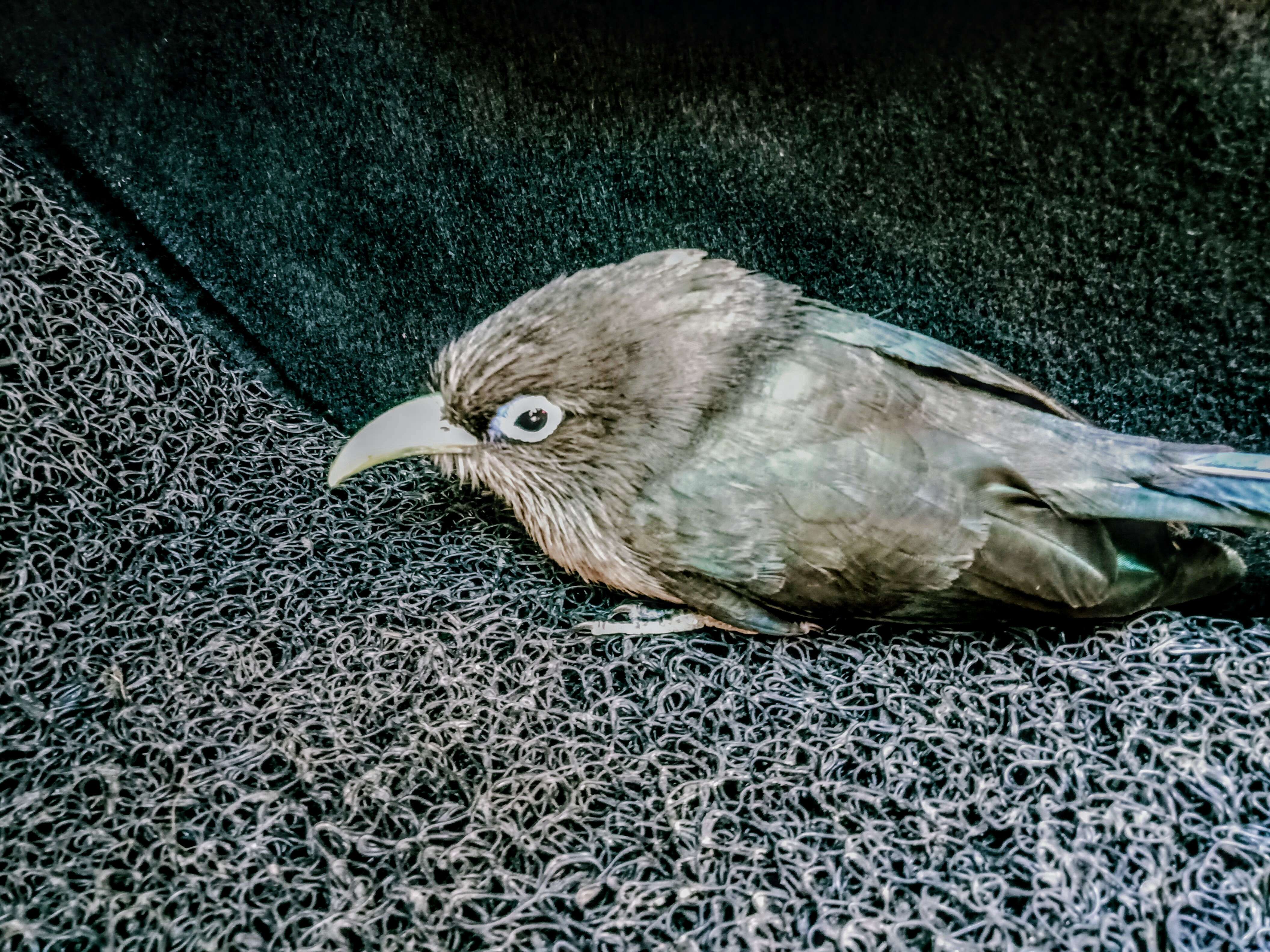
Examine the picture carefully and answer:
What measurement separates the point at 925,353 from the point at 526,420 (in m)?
0.64

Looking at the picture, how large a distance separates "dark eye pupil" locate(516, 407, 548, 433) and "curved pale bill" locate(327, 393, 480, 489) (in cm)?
8

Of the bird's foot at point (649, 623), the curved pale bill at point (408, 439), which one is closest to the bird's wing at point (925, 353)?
the bird's foot at point (649, 623)

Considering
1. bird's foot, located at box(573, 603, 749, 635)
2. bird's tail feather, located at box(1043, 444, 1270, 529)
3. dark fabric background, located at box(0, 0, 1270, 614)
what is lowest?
bird's foot, located at box(573, 603, 749, 635)

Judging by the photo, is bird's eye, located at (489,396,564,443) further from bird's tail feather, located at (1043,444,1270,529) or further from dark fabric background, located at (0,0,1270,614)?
bird's tail feather, located at (1043,444,1270,529)

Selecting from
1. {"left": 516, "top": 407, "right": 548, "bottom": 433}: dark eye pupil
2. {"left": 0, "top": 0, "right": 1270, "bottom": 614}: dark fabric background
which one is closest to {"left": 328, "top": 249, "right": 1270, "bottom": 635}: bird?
{"left": 516, "top": 407, "right": 548, "bottom": 433}: dark eye pupil

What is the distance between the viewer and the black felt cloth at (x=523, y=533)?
978mm

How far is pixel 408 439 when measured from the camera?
133 centimetres

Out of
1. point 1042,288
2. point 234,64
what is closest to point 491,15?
point 234,64

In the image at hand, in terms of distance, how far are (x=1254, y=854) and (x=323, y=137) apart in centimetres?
188

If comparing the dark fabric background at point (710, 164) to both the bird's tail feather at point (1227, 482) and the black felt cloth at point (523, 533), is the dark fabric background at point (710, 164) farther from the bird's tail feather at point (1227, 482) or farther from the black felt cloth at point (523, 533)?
the bird's tail feather at point (1227, 482)

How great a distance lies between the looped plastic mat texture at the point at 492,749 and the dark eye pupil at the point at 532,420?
0.95 feet

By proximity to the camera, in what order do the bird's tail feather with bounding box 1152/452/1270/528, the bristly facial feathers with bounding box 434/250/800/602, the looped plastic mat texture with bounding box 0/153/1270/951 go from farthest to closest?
the bristly facial feathers with bounding box 434/250/800/602 → the bird's tail feather with bounding box 1152/452/1270/528 → the looped plastic mat texture with bounding box 0/153/1270/951

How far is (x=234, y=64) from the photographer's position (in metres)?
1.62

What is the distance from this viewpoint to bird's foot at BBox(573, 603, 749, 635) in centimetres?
133
